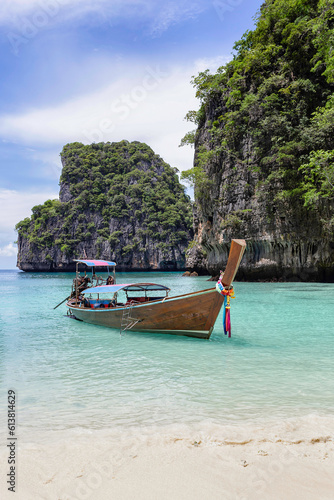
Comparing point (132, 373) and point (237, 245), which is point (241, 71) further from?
point (132, 373)

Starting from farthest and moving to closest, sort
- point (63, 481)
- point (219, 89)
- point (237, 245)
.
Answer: point (219, 89), point (237, 245), point (63, 481)

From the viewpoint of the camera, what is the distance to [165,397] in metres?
4.64

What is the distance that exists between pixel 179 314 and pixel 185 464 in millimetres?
5682

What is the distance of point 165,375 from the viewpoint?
5.70 meters

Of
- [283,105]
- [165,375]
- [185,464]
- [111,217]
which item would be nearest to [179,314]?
[165,375]

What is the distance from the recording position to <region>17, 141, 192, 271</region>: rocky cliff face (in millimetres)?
71125

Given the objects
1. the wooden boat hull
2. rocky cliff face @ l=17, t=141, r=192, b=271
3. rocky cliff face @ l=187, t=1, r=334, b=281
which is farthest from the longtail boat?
rocky cliff face @ l=17, t=141, r=192, b=271

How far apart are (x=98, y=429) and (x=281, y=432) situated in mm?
1935

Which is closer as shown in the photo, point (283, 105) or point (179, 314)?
point (179, 314)

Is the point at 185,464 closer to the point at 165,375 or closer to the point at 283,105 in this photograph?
the point at 165,375

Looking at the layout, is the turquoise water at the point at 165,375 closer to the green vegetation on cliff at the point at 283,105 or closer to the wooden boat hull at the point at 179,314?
the wooden boat hull at the point at 179,314

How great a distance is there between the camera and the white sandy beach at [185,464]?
239 cm

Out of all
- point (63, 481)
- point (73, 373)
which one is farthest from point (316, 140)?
point (63, 481)

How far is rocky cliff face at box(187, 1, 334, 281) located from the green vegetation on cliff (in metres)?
0.07
